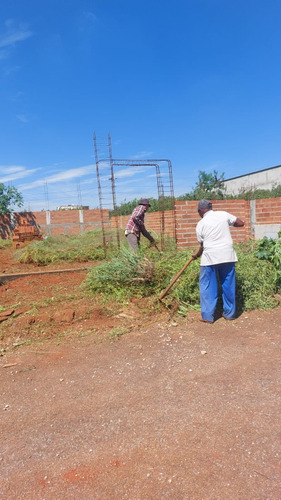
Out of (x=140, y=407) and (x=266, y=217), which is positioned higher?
(x=266, y=217)

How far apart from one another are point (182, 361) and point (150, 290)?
6.11 feet

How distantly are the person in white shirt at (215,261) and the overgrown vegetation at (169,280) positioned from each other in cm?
42

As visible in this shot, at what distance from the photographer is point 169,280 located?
493 cm

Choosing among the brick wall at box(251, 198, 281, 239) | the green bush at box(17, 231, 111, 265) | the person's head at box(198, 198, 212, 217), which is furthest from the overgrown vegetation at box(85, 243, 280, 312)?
the green bush at box(17, 231, 111, 265)

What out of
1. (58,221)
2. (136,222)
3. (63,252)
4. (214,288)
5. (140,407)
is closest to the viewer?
(140,407)

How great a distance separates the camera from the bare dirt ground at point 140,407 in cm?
185

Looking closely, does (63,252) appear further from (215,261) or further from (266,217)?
(215,261)

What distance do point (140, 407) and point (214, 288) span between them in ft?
6.63

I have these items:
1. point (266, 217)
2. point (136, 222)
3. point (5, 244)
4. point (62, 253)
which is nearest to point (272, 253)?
point (266, 217)

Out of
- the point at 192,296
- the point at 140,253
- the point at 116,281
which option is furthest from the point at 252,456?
the point at 140,253

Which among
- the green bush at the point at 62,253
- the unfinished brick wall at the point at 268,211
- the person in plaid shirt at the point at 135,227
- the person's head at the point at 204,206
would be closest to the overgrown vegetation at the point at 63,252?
the green bush at the point at 62,253

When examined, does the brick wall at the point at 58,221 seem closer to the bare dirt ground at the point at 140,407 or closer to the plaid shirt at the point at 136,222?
the plaid shirt at the point at 136,222

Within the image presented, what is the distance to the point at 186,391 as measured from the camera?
2711mm

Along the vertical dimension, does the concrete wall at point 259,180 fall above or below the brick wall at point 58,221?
above
